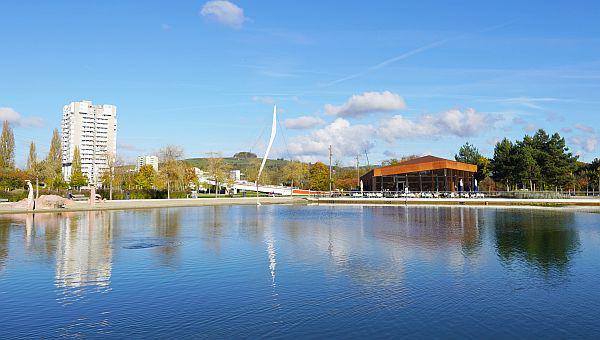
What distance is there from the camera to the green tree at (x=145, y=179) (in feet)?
250

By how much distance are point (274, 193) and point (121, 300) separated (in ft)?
274

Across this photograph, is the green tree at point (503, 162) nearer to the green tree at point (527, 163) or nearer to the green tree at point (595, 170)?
the green tree at point (527, 163)

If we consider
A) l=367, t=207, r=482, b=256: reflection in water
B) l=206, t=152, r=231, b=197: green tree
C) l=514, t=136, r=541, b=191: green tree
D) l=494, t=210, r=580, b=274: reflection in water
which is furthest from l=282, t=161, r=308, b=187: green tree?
l=494, t=210, r=580, b=274: reflection in water

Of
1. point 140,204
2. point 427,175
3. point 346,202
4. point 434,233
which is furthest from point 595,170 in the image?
point 140,204

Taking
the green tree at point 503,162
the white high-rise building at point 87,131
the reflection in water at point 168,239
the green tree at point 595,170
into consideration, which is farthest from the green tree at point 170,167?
the white high-rise building at point 87,131

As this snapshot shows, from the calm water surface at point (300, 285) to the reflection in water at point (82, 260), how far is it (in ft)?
0.18

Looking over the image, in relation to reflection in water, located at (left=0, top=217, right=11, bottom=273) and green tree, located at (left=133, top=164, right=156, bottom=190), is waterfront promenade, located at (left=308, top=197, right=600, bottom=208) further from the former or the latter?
reflection in water, located at (left=0, top=217, right=11, bottom=273)

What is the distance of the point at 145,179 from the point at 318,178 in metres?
36.1

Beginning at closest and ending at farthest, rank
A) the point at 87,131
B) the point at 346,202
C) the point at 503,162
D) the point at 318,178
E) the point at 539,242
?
the point at 539,242 → the point at 346,202 → the point at 503,162 → the point at 318,178 → the point at 87,131

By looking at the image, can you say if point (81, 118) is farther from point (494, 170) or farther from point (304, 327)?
point (304, 327)

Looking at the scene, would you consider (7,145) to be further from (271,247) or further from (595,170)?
(595,170)

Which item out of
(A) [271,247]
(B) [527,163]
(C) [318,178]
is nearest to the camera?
(A) [271,247]

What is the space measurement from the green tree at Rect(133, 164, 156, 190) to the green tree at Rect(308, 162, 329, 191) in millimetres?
33482

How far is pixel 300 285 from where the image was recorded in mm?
14266
